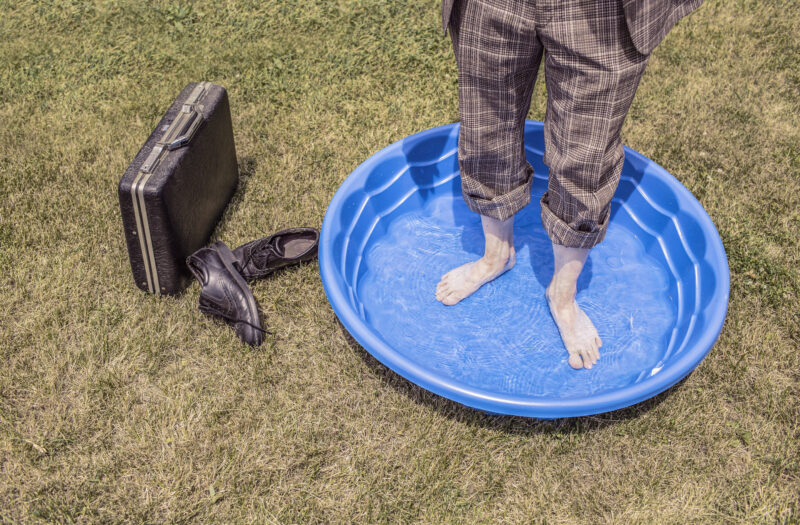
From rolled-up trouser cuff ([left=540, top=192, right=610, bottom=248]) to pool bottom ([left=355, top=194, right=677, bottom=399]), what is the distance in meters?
0.57

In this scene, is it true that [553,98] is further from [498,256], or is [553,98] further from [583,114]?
[498,256]

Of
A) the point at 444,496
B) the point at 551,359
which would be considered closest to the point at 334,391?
the point at 444,496

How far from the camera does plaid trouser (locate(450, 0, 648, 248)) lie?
5.64 feet

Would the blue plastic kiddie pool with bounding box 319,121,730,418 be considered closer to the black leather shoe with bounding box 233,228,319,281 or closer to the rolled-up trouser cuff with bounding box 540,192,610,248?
the black leather shoe with bounding box 233,228,319,281

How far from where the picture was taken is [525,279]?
2.86m

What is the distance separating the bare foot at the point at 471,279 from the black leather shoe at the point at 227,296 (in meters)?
0.77

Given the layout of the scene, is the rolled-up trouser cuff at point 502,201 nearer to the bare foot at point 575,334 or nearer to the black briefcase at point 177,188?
the bare foot at point 575,334

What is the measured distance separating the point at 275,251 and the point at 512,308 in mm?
1026

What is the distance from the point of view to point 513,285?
2.83m

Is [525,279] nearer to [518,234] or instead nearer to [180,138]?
[518,234]

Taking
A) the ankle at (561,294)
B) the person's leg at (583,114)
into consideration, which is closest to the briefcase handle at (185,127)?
the person's leg at (583,114)

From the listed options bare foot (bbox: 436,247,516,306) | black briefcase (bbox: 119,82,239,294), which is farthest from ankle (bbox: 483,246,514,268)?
black briefcase (bbox: 119,82,239,294)

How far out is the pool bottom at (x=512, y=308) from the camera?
253cm

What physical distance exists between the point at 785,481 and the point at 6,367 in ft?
9.21
